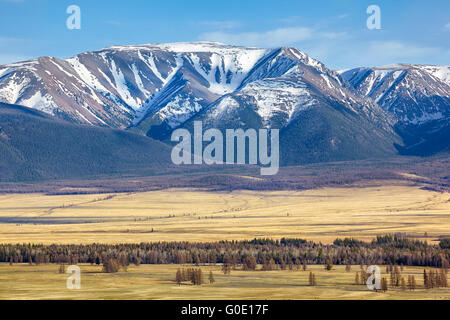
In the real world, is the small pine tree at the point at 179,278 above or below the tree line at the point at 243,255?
below

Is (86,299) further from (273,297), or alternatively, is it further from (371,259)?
(371,259)

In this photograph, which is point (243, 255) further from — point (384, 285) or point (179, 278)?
point (384, 285)

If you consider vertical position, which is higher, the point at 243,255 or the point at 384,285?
the point at 243,255

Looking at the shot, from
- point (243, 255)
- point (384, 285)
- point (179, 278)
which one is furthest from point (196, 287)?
point (243, 255)

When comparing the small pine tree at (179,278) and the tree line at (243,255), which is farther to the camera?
the tree line at (243,255)

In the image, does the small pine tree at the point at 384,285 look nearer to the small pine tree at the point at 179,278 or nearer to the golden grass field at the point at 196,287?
the golden grass field at the point at 196,287

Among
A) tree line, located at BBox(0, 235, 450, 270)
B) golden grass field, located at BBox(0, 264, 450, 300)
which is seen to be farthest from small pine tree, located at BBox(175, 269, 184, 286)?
tree line, located at BBox(0, 235, 450, 270)

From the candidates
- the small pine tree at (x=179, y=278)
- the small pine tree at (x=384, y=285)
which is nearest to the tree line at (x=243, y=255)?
the small pine tree at (x=179, y=278)

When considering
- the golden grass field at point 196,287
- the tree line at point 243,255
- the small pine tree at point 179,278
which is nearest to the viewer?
the golden grass field at point 196,287
